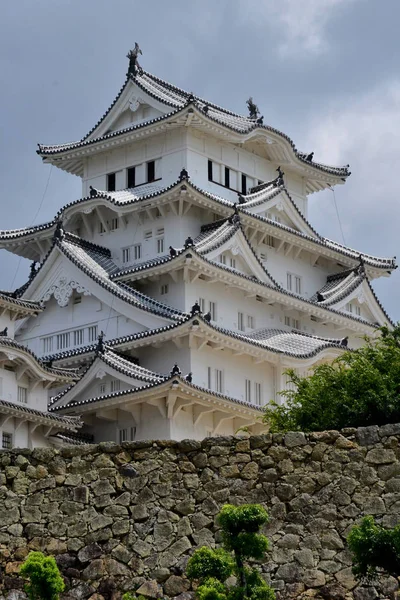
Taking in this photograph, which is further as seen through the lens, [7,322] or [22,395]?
[7,322]

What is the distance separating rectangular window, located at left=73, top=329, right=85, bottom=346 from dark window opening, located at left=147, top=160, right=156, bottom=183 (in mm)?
6598

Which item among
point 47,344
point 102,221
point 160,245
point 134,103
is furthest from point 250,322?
point 134,103

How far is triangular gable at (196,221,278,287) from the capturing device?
158 ft

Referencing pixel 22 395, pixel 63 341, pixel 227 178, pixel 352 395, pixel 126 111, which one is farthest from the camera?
pixel 126 111

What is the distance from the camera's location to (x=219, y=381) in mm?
46750

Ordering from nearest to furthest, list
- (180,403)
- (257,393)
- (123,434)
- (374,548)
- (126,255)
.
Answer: (374,548) < (180,403) < (123,434) < (257,393) < (126,255)

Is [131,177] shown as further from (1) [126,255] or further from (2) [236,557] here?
(2) [236,557]

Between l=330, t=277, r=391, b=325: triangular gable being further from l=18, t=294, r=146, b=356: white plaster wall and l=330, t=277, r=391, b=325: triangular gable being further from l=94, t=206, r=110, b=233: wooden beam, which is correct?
l=18, t=294, r=146, b=356: white plaster wall

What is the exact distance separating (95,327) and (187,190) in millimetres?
5237

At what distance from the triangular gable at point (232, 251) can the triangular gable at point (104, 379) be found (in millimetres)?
4874

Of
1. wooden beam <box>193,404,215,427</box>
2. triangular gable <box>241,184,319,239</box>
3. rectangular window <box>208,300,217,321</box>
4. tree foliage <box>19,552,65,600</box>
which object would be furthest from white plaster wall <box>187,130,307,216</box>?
tree foliage <box>19,552,65,600</box>

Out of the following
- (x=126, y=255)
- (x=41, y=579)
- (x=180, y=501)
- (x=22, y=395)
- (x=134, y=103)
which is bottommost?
(x=41, y=579)

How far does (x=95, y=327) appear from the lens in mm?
48156

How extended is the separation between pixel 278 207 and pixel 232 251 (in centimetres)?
452
